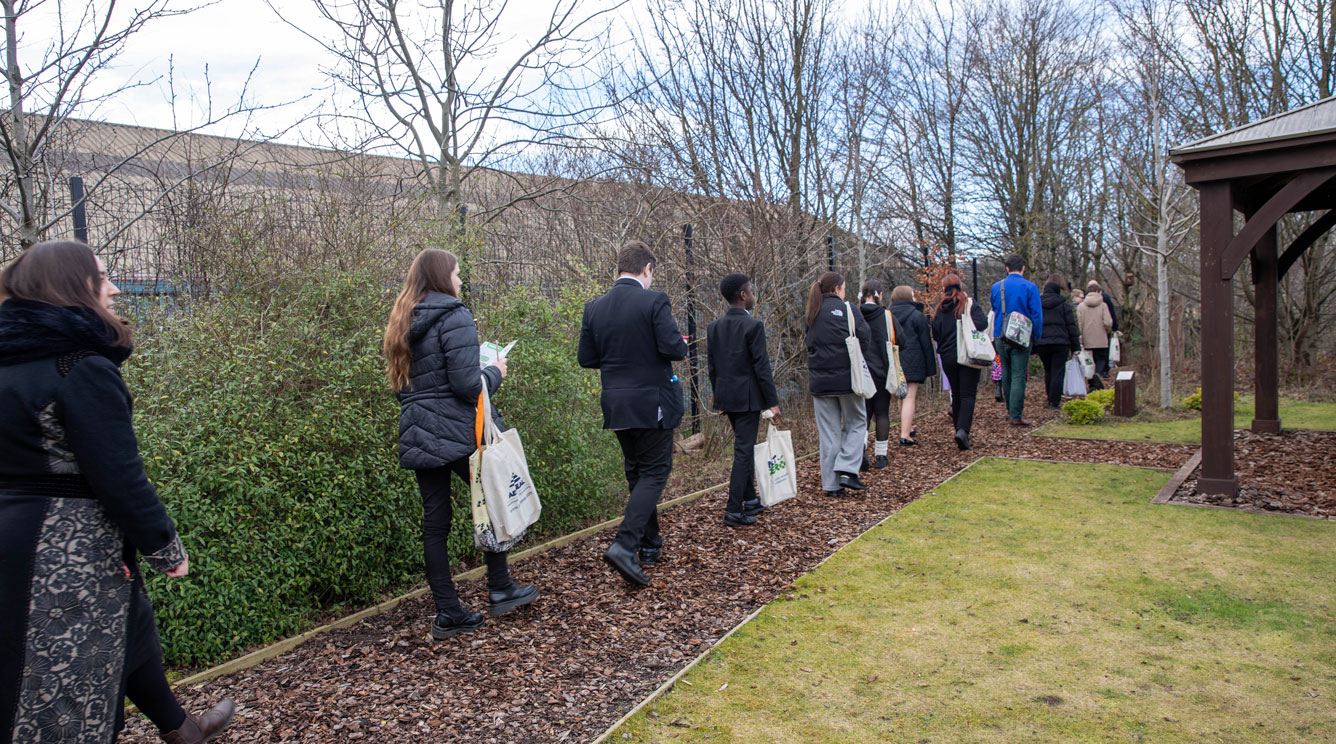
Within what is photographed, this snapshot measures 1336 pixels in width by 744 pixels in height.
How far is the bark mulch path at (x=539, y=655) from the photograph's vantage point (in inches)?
129

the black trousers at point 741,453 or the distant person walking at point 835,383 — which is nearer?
the black trousers at point 741,453

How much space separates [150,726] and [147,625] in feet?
3.33

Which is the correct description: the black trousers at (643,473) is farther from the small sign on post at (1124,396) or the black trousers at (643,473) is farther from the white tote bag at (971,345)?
the small sign on post at (1124,396)

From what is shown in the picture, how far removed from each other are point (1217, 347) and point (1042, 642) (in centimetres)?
358

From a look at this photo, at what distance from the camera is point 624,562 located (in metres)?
4.61

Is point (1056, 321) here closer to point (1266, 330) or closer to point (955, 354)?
point (1266, 330)

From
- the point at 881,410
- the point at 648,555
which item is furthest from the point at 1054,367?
the point at 648,555

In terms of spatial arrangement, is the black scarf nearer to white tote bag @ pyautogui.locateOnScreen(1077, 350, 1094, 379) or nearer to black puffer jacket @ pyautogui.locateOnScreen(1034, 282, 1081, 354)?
black puffer jacket @ pyautogui.locateOnScreen(1034, 282, 1081, 354)

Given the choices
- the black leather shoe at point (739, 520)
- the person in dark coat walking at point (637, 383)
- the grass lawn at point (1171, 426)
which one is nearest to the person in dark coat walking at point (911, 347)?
the grass lawn at point (1171, 426)

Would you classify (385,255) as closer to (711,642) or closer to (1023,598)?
(711,642)

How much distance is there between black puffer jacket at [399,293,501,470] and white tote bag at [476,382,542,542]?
12 centimetres

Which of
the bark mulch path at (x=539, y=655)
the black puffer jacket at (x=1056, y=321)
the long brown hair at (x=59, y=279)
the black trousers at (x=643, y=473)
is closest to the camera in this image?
the long brown hair at (x=59, y=279)

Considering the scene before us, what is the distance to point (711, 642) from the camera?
3.98 m

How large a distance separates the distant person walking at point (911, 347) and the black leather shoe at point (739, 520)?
3.53 meters
